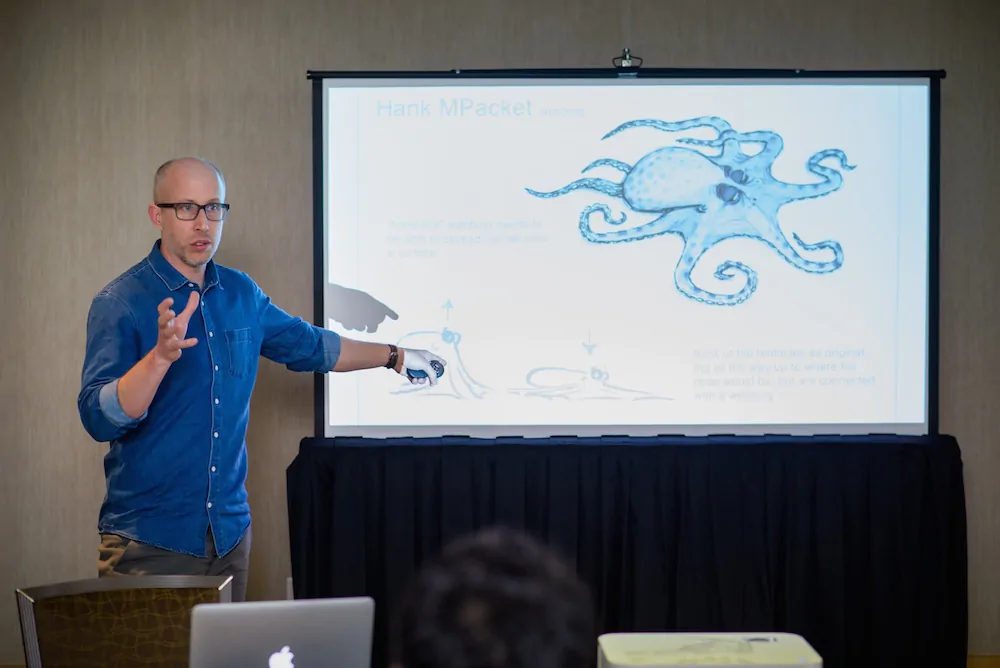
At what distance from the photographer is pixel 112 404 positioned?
2.25m

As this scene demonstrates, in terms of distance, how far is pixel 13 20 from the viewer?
3572mm

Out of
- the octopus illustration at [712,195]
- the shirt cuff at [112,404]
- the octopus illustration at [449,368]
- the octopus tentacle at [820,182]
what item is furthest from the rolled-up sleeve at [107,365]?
the octopus tentacle at [820,182]

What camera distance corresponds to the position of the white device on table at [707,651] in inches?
31.1

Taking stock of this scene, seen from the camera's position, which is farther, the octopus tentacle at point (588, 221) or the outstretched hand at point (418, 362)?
the octopus tentacle at point (588, 221)

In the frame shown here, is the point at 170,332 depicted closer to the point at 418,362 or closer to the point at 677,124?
the point at 418,362

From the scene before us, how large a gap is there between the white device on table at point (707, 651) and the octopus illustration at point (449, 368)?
7.94ft

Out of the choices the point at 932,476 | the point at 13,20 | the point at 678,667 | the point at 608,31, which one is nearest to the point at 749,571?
the point at 932,476

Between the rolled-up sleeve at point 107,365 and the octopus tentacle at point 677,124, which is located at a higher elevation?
the octopus tentacle at point 677,124

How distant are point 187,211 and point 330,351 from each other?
0.69 meters

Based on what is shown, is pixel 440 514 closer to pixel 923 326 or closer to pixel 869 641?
pixel 869 641

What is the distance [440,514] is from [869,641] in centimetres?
162

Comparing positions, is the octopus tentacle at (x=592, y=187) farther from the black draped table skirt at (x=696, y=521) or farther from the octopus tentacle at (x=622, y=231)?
the black draped table skirt at (x=696, y=521)

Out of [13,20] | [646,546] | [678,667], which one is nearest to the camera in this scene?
[678,667]

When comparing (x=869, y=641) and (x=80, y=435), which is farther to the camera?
(x=80, y=435)
